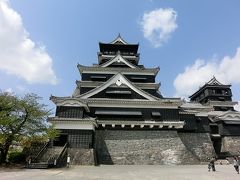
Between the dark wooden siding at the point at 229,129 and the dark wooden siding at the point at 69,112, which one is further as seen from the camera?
the dark wooden siding at the point at 229,129

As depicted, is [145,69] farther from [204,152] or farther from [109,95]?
[204,152]

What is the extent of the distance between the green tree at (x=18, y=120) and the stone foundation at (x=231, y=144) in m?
21.4

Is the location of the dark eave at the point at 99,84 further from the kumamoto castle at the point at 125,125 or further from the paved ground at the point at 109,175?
the paved ground at the point at 109,175

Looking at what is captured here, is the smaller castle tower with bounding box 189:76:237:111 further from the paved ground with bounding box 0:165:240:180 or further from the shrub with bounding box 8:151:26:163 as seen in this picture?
the shrub with bounding box 8:151:26:163

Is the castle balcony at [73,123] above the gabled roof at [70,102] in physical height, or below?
below

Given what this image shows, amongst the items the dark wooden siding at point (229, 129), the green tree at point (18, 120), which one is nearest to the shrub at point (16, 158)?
the green tree at point (18, 120)

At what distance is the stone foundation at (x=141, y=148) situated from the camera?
21844 millimetres

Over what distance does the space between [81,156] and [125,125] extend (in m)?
5.53

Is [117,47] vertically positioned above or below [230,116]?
above

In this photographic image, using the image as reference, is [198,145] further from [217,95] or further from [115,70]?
[217,95]

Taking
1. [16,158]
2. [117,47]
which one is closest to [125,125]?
[16,158]

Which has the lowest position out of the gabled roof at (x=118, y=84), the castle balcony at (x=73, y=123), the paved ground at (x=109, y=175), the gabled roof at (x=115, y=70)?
the paved ground at (x=109, y=175)

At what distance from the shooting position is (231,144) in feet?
96.4

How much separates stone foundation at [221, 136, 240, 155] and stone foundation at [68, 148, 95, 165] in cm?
1792
